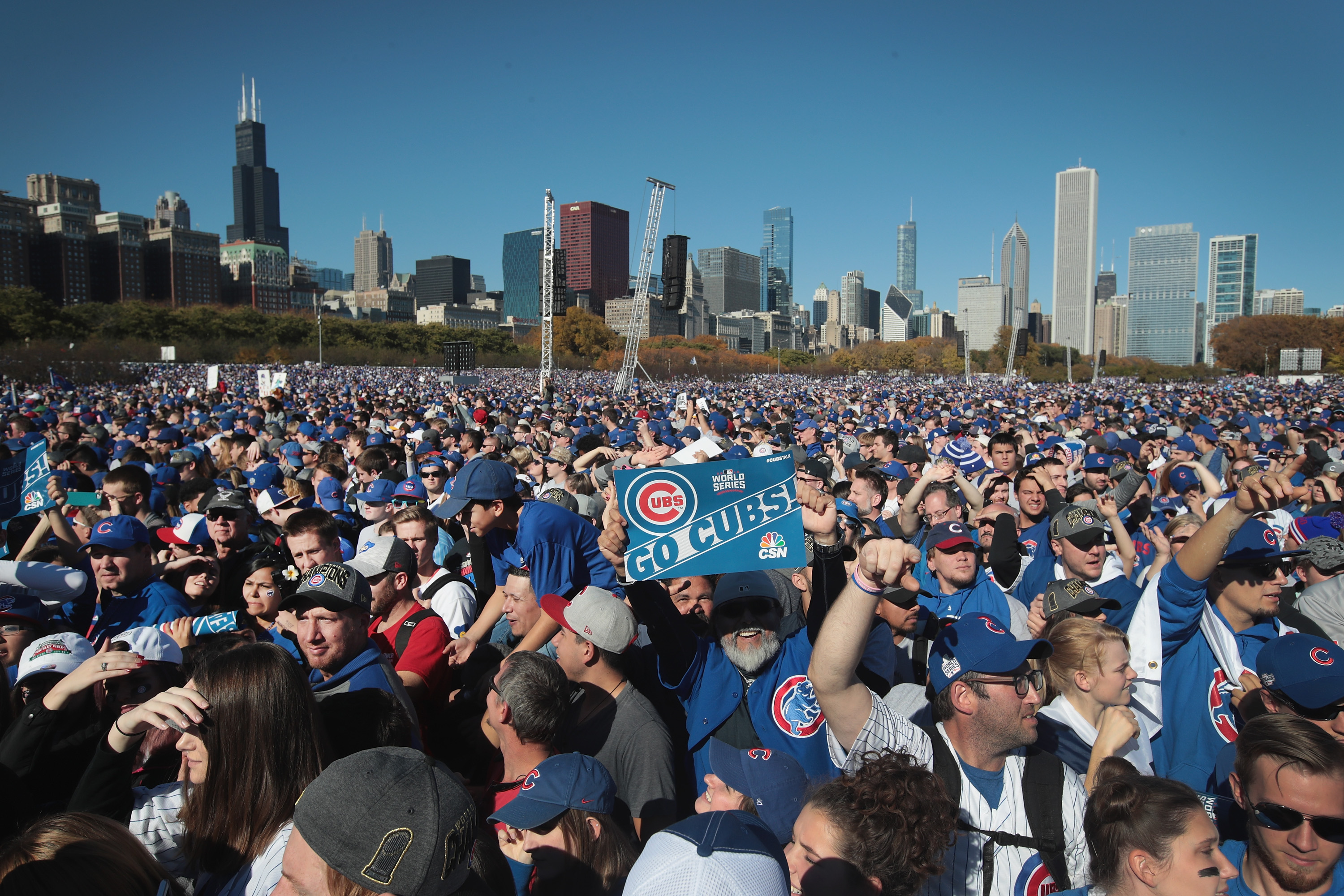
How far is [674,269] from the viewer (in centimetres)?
2798

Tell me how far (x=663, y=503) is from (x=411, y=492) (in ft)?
14.8

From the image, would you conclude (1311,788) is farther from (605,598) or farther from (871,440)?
(871,440)

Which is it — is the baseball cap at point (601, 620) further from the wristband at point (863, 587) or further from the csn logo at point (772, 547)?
the wristband at point (863, 587)

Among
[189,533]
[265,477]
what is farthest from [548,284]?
[189,533]

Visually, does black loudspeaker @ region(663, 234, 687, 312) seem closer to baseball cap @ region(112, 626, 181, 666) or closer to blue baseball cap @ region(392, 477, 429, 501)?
blue baseball cap @ region(392, 477, 429, 501)

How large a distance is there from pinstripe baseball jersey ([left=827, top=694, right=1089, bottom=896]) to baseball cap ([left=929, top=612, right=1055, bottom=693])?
0.22 m

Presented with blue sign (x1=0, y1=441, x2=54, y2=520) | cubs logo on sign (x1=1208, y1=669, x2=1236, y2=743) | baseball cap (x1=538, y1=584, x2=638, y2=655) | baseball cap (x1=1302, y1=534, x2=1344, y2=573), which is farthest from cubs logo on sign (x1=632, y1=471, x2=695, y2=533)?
blue sign (x1=0, y1=441, x2=54, y2=520)

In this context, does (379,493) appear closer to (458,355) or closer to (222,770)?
(222,770)

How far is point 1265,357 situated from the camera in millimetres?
92000

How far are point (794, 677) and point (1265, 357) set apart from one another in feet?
365

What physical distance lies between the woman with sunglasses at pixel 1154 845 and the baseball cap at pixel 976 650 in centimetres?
46

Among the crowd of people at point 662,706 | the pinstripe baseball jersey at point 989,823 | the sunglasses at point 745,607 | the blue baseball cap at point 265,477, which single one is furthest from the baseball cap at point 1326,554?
the blue baseball cap at point 265,477

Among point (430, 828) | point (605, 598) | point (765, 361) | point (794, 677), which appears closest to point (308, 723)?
point (430, 828)

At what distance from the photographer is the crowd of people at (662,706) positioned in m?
2.11
